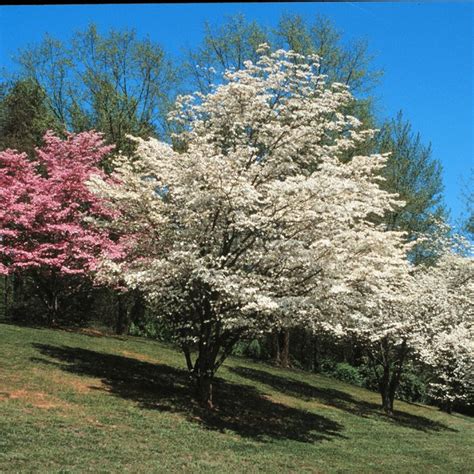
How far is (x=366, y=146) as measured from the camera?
25734 millimetres

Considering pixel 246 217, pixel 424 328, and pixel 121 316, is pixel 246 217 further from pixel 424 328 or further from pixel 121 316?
pixel 121 316

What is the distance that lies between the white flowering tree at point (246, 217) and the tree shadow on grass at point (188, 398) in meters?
0.84

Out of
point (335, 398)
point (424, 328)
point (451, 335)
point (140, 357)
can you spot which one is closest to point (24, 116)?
point (140, 357)

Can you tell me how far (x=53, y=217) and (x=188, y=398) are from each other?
27.9 feet

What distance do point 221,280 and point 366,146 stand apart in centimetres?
1810

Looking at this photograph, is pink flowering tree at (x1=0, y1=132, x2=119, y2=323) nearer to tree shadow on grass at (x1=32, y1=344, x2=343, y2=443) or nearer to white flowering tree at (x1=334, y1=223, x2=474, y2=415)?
tree shadow on grass at (x1=32, y1=344, x2=343, y2=443)

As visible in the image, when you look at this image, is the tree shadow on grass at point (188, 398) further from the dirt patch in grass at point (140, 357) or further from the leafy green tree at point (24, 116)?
the leafy green tree at point (24, 116)

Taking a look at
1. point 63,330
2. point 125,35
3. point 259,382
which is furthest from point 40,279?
point 125,35

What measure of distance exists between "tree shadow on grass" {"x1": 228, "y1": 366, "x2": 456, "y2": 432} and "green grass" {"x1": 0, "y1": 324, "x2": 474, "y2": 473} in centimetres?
10

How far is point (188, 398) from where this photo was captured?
1215 centimetres

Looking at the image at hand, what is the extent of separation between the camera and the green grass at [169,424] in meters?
7.72

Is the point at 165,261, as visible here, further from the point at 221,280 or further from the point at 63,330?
the point at 63,330

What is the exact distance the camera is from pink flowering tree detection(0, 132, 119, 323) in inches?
682

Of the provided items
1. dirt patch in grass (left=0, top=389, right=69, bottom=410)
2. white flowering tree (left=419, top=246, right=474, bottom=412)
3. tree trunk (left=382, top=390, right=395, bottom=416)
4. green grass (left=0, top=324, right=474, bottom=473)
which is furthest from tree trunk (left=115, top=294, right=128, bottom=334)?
dirt patch in grass (left=0, top=389, right=69, bottom=410)
